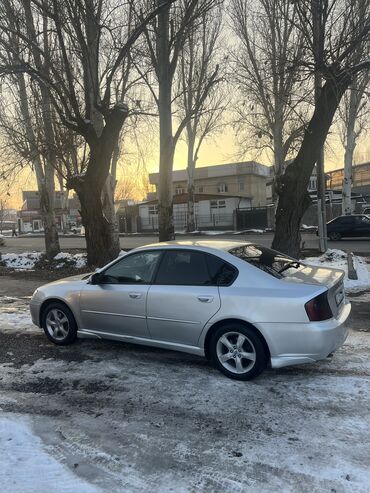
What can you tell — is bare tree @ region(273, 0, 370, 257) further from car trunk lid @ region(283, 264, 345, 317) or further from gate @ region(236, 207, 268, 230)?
gate @ region(236, 207, 268, 230)

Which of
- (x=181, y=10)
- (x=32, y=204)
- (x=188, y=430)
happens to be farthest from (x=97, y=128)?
(x=32, y=204)

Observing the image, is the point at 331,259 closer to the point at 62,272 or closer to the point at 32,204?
the point at 62,272

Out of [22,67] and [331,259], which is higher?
[22,67]

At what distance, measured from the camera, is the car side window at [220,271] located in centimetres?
484

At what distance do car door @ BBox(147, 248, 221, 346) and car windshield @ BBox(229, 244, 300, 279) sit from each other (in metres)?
0.47

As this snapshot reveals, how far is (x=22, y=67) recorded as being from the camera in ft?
36.7

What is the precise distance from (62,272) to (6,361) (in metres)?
8.61

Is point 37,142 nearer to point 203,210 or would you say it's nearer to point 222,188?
point 203,210

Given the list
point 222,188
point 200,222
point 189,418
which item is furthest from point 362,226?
point 222,188

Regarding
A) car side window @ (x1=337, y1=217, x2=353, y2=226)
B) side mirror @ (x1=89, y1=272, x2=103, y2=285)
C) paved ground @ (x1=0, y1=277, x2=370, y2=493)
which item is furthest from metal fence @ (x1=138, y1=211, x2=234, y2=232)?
paved ground @ (x1=0, y1=277, x2=370, y2=493)

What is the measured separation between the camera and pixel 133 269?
559cm

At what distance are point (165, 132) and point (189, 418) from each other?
9966mm

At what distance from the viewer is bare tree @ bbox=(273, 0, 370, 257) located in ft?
31.4

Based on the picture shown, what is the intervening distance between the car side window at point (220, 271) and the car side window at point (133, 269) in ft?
2.43
